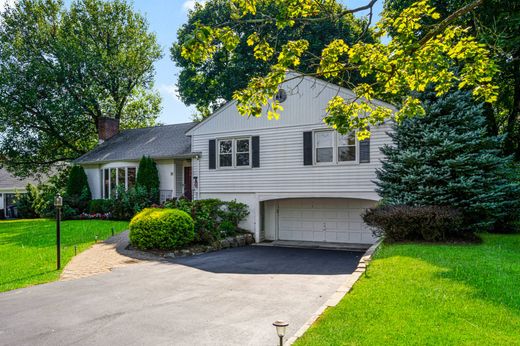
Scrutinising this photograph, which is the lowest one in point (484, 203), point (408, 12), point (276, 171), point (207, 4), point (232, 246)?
point (232, 246)

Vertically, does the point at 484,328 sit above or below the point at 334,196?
below

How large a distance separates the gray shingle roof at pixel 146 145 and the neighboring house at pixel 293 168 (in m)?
1.69

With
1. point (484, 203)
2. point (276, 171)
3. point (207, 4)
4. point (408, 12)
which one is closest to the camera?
point (408, 12)

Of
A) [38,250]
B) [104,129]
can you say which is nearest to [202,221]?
[38,250]

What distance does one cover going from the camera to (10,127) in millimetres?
25672

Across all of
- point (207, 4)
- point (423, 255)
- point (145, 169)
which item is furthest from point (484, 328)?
point (207, 4)

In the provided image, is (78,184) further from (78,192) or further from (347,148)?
(347,148)

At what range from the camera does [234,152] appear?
16.0m

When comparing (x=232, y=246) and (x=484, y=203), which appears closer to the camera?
(x=484, y=203)

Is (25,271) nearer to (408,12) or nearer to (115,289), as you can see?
(115,289)

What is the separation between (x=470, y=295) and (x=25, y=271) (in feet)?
31.1

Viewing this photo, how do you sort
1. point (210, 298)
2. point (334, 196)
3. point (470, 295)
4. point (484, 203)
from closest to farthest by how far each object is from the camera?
point (470, 295) < point (210, 298) < point (484, 203) < point (334, 196)

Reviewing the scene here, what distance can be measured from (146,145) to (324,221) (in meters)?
11.9

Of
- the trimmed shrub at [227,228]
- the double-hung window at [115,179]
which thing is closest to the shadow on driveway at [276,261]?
the trimmed shrub at [227,228]
